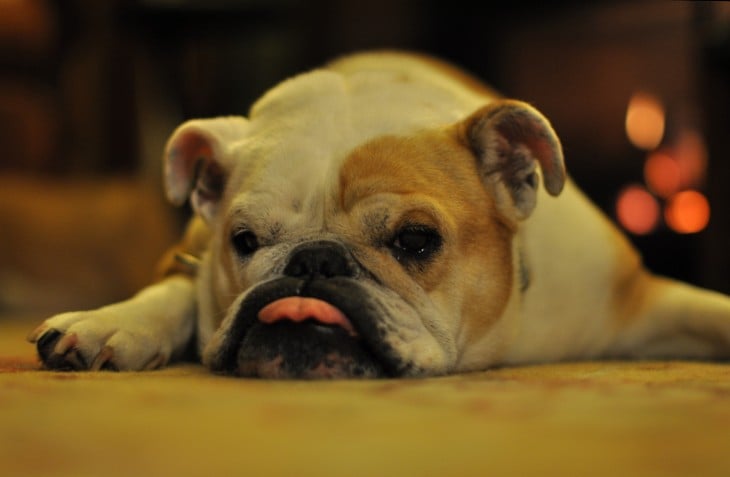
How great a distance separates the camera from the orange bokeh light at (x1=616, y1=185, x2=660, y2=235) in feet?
13.2

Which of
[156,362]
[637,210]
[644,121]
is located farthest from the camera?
[644,121]

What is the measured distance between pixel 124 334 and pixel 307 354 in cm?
45

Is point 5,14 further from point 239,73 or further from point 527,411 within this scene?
point 527,411

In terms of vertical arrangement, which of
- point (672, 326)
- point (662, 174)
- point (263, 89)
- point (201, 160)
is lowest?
point (662, 174)

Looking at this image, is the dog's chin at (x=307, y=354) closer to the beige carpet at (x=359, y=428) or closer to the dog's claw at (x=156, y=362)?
the beige carpet at (x=359, y=428)

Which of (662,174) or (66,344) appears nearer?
(66,344)

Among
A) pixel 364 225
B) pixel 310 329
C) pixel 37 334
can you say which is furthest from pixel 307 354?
pixel 37 334

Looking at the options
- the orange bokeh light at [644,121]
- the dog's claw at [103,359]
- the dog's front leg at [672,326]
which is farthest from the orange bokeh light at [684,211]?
the dog's claw at [103,359]

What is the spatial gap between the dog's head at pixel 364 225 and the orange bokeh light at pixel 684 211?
2235mm

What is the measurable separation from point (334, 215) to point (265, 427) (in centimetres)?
73

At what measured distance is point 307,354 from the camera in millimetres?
1425

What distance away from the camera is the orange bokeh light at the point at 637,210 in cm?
401

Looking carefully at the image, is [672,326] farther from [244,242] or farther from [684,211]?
[684,211]

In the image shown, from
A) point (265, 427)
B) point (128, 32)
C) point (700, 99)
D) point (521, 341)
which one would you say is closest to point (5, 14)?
point (128, 32)
